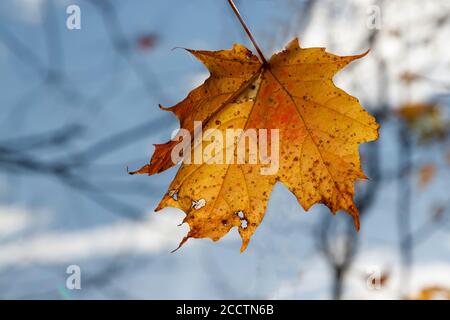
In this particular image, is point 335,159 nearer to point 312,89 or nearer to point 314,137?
point 314,137

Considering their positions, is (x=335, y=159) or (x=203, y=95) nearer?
(x=335, y=159)

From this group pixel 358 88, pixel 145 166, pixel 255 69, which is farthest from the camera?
pixel 358 88

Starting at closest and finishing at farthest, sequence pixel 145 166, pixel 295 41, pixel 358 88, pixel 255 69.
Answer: pixel 145 166 → pixel 295 41 → pixel 255 69 → pixel 358 88

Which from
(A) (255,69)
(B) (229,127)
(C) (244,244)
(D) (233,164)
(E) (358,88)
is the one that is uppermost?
(E) (358,88)

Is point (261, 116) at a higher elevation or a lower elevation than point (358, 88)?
lower

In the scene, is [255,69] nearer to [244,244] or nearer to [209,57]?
[209,57]

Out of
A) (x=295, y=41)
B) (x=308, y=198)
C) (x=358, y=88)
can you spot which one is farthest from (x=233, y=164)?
(x=358, y=88)
